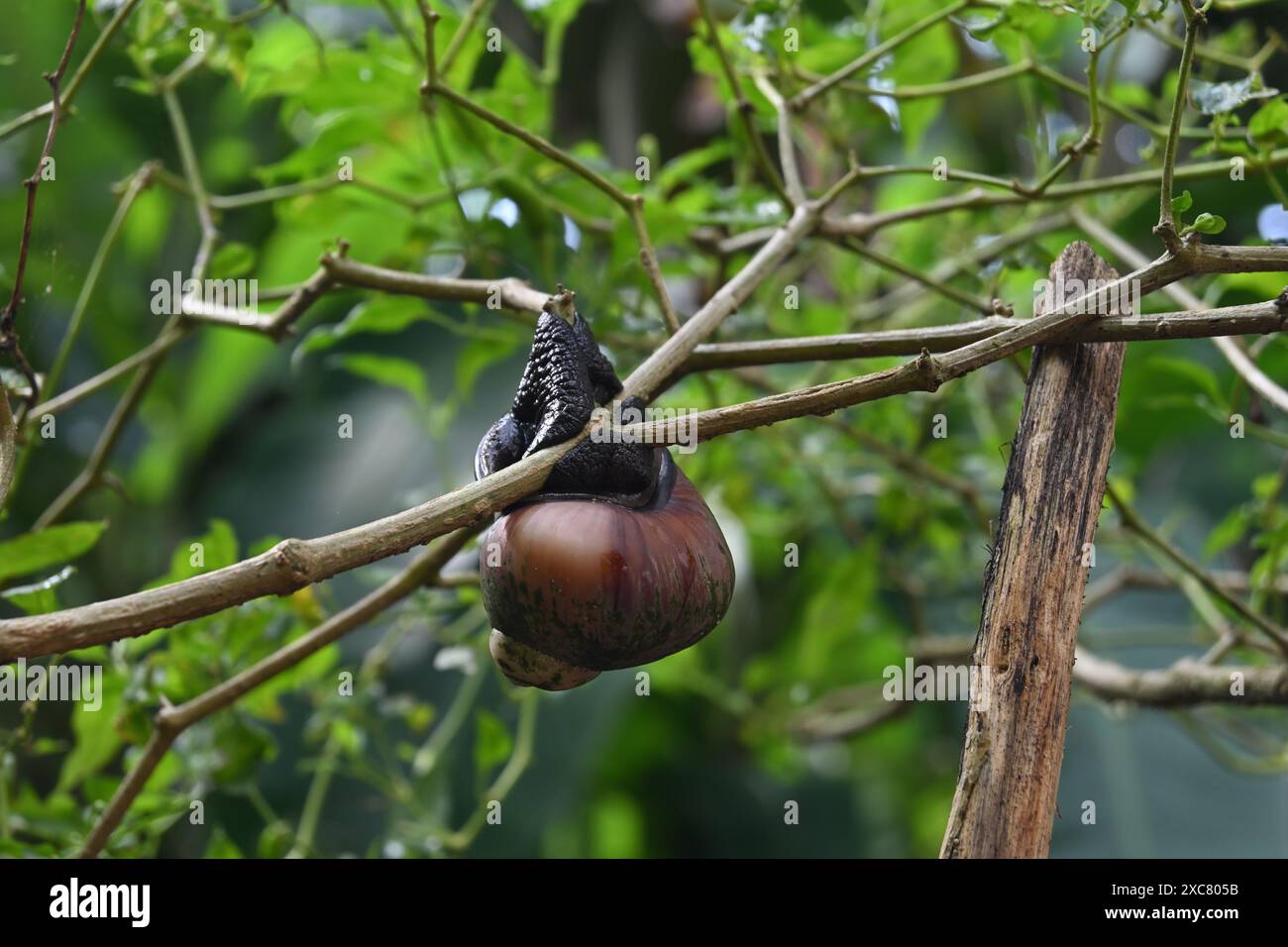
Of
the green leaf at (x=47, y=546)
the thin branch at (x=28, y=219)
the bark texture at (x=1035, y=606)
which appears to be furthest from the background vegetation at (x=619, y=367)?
the bark texture at (x=1035, y=606)

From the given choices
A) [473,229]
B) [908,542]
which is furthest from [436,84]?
[908,542]

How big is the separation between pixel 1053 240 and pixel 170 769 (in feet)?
3.40

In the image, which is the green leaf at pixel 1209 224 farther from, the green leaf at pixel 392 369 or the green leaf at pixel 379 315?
the green leaf at pixel 392 369

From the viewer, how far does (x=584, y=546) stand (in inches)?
23.5

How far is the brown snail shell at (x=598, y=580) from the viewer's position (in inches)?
23.6

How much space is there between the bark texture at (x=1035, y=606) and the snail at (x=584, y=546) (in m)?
0.15

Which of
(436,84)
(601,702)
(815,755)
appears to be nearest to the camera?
(436,84)

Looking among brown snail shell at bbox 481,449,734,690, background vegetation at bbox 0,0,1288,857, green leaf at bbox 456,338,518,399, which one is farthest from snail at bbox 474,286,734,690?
green leaf at bbox 456,338,518,399

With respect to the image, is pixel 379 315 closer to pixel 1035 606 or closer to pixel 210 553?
pixel 210 553

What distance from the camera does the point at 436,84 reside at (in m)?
0.84

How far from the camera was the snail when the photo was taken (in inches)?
23.7

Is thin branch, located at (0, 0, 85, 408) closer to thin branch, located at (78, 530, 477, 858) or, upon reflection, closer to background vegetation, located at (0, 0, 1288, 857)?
background vegetation, located at (0, 0, 1288, 857)

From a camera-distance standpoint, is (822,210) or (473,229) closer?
(822,210)

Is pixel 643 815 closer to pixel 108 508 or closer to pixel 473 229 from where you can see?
pixel 108 508
